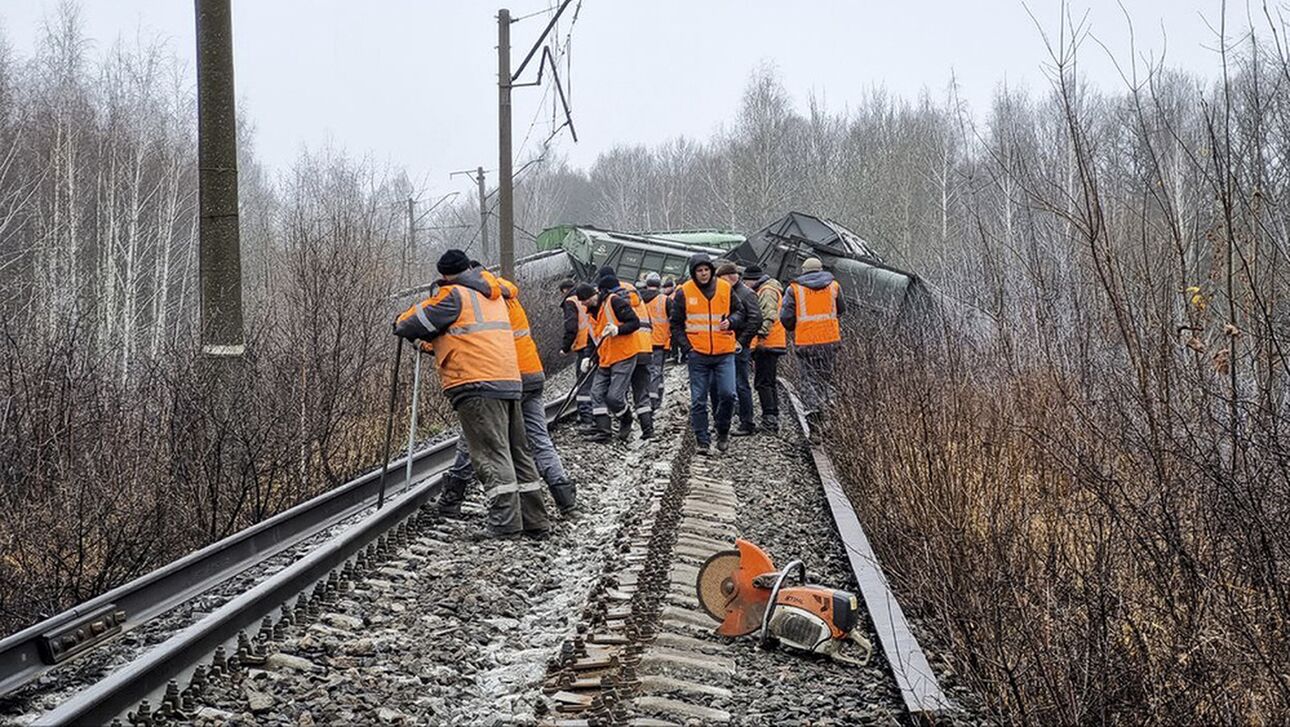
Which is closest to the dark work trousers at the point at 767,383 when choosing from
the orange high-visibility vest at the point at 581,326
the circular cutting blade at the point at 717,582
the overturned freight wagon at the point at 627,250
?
the orange high-visibility vest at the point at 581,326

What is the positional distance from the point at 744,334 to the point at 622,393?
1642 mm

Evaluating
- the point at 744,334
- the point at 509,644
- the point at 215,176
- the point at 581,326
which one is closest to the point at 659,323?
the point at 581,326

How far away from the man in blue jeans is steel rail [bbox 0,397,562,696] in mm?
3489

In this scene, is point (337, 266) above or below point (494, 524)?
above

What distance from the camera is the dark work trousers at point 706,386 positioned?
11500mm

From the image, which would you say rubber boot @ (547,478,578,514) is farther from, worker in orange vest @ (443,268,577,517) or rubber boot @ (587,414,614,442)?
rubber boot @ (587,414,614,442)

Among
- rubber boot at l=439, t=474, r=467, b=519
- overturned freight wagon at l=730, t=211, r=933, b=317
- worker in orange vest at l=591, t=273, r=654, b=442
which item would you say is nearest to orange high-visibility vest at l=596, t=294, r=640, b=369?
worker in orange vest at l=591, t=273, r=654, b=442

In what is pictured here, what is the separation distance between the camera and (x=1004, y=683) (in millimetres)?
4008

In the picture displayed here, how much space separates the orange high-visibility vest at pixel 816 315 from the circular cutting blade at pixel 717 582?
725cm

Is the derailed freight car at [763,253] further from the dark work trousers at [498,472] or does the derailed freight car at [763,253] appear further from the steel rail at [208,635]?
the steel rail at [208,635]

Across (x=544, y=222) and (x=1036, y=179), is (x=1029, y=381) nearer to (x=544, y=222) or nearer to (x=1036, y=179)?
(x=1036, y=179)

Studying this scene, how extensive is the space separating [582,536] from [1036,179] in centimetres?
371

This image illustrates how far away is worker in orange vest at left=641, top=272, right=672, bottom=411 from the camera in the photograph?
1453cm

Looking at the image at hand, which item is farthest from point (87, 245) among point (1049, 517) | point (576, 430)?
point (1049, 517)
